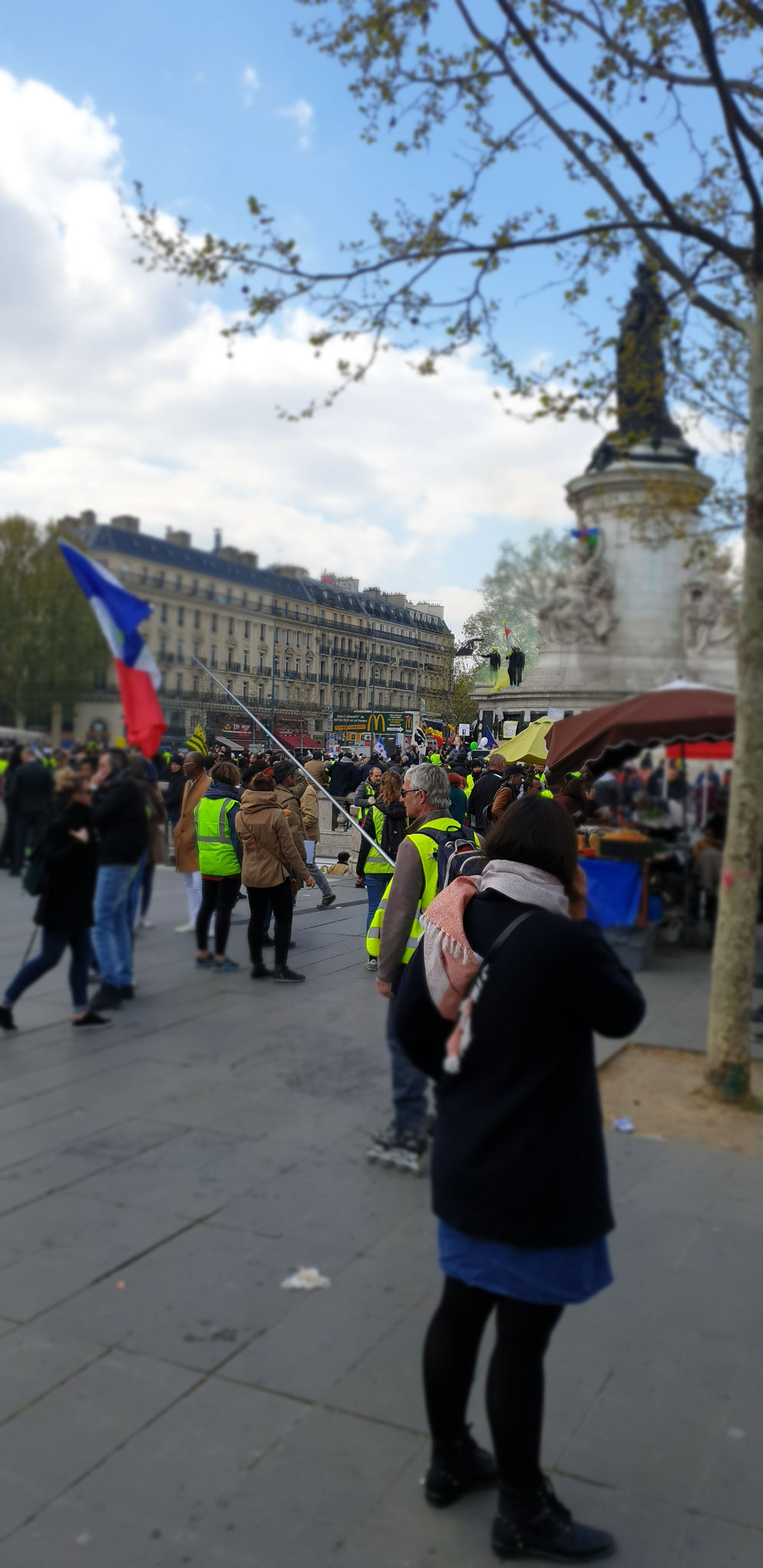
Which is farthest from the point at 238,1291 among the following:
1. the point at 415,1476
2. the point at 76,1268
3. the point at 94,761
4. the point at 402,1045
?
the point at 94,761

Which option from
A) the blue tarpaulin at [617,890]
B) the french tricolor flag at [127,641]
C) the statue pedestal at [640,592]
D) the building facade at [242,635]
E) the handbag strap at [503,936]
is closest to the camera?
the handbag strap at [503,936]

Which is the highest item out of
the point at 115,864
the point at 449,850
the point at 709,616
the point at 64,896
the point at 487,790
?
the point at 709,616

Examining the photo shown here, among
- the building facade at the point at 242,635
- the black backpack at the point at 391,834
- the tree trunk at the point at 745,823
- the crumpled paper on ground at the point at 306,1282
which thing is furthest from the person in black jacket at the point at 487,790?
the crumpled paper on ground at the point at 306,1282

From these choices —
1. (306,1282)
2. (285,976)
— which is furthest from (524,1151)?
(285,976)

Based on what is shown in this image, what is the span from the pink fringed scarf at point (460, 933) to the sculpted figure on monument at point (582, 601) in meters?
3.41

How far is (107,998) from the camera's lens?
791cm

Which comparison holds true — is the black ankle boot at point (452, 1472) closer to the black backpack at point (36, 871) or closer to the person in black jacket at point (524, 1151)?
the person in black jacket at point (524, 1151)

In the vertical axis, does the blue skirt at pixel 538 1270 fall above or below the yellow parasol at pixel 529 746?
below

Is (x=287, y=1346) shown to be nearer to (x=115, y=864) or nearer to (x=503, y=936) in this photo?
(x=503, y=936)

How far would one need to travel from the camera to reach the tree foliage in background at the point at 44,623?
4609mm

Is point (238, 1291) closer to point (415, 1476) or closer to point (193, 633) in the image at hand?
point (415, 1476)

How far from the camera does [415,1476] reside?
9.49ft

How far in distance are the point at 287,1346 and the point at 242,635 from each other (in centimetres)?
294

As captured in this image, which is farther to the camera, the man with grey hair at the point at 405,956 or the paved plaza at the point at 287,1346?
the man with grey hair at the point at 405,956
